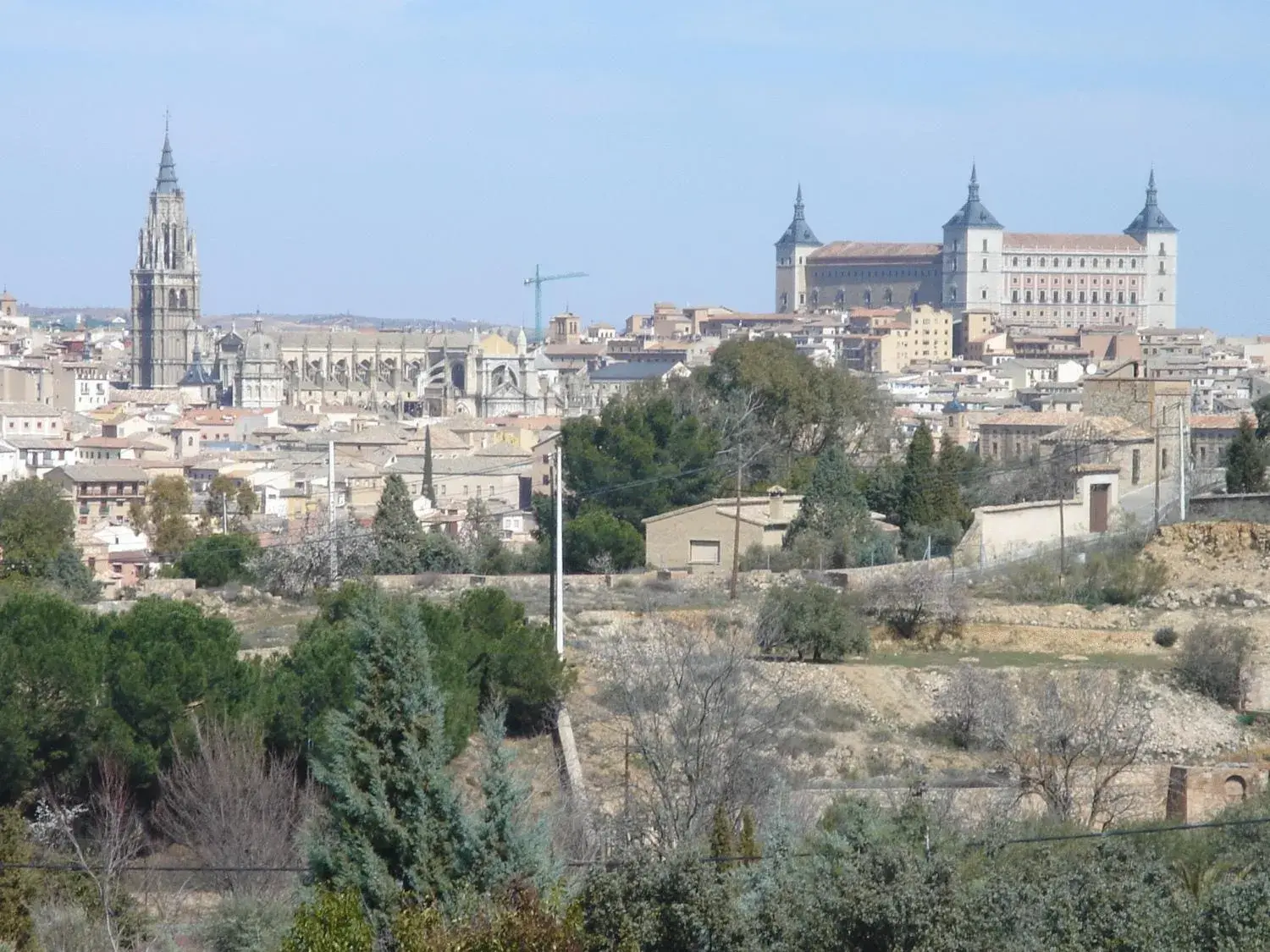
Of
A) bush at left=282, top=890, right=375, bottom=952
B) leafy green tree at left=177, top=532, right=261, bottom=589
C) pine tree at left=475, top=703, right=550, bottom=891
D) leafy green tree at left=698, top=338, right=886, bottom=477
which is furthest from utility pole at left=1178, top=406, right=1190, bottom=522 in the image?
bush at left=282, top=890, right=375, bottom=952

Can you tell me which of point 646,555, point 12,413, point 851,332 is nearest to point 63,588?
point 646,555

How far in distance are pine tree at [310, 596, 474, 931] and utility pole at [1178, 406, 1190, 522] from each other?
14.5 meters

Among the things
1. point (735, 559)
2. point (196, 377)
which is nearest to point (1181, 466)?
point (735, 559)

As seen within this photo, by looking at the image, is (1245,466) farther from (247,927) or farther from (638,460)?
(247,927)

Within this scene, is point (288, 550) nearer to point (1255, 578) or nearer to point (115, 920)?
point (1255, 578)

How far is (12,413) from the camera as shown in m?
73.9

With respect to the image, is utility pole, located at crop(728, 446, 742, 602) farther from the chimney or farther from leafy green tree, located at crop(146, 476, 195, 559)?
leafy green tree, located at crop(146, 476, 195, 559)

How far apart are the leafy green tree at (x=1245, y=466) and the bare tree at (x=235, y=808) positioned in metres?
16.0

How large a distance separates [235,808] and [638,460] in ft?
52.8

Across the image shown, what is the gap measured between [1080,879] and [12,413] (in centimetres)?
6477

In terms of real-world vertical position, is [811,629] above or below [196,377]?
below

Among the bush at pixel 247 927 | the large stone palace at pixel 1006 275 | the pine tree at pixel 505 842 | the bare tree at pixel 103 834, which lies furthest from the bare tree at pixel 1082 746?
the large stone palace at pixel 1006 275

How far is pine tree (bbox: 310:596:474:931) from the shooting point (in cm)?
1280

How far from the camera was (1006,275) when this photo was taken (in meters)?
146
